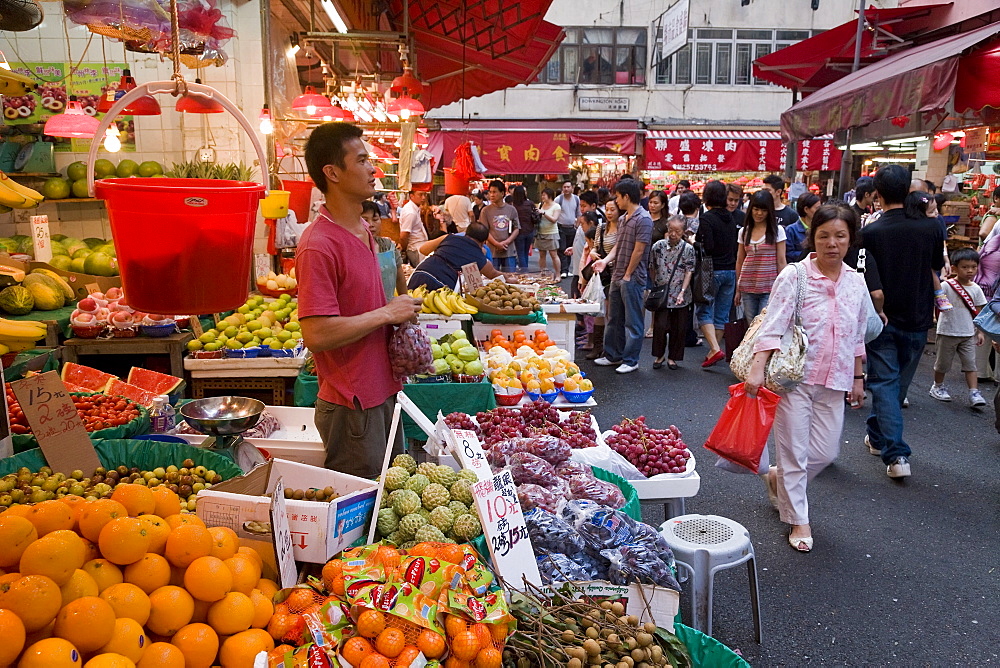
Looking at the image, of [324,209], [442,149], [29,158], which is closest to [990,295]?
[324,209]

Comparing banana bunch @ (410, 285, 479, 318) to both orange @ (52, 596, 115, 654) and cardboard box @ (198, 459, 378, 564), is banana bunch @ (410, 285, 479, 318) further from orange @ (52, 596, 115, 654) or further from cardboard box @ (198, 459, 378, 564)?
orange @ (52, 596, 115, 654)

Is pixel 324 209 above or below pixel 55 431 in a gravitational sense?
above

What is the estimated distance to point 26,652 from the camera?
60.1 inches

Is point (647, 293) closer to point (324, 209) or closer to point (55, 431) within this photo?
point (324, 209)

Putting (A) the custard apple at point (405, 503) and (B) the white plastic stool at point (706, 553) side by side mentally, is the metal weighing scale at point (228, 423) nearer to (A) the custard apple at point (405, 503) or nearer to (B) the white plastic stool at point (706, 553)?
(A) the custard apple at point (405, 503)

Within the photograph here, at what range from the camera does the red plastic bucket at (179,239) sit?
5.98 feet

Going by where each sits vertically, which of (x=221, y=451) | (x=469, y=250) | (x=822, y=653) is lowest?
(x=822, y=653)

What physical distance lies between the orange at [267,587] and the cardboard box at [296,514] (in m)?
0.14

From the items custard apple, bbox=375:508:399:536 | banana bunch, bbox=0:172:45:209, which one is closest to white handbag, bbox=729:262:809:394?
custard apple, bbox=375:508:399:536

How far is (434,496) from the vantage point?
264 cm

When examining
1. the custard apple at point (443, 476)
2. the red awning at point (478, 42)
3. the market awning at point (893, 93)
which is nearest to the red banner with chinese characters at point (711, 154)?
the red awning at point (478, 42)

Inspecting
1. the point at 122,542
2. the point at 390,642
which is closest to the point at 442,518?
the point at 390,642

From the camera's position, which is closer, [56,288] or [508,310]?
[56,288]

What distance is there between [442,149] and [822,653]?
1852 cm
